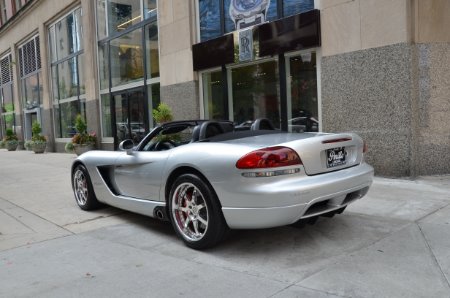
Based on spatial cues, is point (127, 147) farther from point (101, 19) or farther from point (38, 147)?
point (38, 147)

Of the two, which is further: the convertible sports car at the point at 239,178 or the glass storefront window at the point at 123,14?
the glass storefront window at the point at 123,14

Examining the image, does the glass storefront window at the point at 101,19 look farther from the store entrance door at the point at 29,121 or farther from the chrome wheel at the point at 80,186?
the chrome wheel at the point at 80,186

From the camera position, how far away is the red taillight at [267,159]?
371 cm

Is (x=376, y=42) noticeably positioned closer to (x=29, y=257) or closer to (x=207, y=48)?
(x=207, y=48)

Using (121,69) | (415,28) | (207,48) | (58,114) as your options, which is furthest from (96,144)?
(415,28)

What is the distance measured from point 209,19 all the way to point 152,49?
305cm

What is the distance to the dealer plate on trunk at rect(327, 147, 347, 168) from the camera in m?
4.09

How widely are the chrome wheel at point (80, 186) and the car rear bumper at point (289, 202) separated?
3.01 metres

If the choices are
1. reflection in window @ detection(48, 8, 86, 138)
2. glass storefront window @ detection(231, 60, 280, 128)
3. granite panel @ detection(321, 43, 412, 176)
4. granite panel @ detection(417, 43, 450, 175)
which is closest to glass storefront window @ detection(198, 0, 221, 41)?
glass storefront window @ detection(231, 60, 280, 128)

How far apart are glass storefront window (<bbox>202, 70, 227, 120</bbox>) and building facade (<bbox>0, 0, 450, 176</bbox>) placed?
0.03 meters

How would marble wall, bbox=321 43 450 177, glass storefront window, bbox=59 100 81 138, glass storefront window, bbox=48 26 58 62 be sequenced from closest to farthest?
marble wall, bbox=321 43 450 177 → glass storefront window, bbox=59 100 81 138 → glass storefront window, bbox=48 26 58 62

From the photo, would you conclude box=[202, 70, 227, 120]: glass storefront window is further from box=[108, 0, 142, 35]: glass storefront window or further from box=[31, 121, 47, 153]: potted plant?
box=[31, 121, 47, 153]: potted plant

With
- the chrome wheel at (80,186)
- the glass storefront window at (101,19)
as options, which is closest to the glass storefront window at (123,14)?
the glass storefront window at (101,19)

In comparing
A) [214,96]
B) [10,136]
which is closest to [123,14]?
[214,96]
